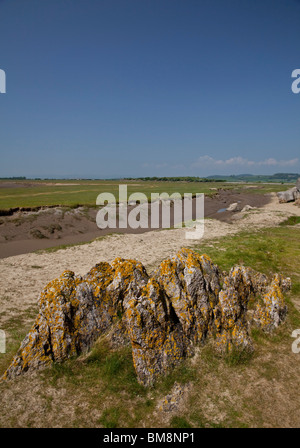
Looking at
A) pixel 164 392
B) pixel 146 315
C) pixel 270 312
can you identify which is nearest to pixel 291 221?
pixel 270 312

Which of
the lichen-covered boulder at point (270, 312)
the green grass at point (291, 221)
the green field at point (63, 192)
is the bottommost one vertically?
the lichen-covered boulder at point (270, 312)

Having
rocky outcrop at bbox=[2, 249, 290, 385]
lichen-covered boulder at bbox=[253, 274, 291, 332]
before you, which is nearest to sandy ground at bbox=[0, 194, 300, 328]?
rocky outcrop at bbox=[2, 249, 290, 385]

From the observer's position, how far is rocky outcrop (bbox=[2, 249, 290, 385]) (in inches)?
256

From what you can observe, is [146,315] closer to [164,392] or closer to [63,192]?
[164,392]

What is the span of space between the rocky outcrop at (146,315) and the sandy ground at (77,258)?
15.4 feet

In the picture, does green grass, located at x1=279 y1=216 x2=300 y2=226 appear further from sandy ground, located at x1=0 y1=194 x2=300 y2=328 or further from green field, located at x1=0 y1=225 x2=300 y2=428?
green field, located at x1=0 y1=225 x2=300 y2=428

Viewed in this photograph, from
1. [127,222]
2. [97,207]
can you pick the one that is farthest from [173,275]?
[97,207]

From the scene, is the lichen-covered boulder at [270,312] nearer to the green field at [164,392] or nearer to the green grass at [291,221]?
the green field at [164,392]

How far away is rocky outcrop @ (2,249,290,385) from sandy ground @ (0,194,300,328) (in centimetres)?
469

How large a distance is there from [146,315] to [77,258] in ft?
52.2

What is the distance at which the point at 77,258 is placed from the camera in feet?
68.6

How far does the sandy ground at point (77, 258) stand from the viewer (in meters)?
13.3

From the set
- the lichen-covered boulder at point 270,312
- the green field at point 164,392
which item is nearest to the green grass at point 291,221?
the lichen-covered boulder at point 270,312

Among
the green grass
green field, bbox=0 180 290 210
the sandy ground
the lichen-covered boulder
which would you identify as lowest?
the sandy ground
